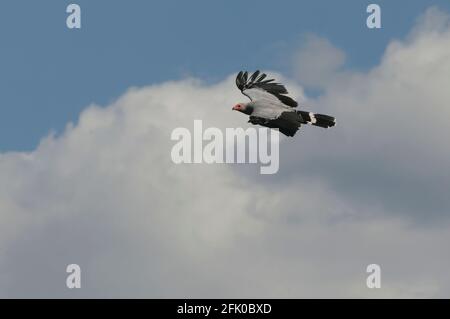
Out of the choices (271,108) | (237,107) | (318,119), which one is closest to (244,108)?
(237,107)

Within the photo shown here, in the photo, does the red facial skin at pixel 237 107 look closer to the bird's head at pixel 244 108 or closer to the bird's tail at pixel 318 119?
the bird's head at pixel 244 108

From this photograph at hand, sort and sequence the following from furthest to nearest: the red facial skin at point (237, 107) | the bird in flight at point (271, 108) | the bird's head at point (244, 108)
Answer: the red facial skin at point (237, 107), the bird's head at point (244, 108), the bird in flight at point (271, 108)

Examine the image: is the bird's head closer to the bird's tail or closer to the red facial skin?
the red facial skin

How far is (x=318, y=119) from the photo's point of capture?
2527 inches

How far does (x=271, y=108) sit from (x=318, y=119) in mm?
3539

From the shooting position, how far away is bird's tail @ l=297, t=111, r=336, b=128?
6342 centimetres

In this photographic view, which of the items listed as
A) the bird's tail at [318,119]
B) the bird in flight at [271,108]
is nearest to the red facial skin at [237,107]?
the bird in flight at [271,108]

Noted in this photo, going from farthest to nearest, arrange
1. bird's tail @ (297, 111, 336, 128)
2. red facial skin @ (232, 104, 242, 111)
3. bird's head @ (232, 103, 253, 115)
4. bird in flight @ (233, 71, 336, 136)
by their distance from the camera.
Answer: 1. red facial skin @ (232, 104, 242, 111)
2. bird's head @ (232, 103, 253, 115)
3. bird's tail @ (297, 111, 336, 128)
4. bird in flight @ (233, 71, 336, 136)

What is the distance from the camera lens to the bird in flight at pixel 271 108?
202 feet

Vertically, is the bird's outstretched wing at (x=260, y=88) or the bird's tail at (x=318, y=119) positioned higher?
the bird's outstretched wing at (x=260, y=88)

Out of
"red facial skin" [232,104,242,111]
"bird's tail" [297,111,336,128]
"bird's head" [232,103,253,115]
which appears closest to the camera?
"bird's tail" [297,111,336,128]

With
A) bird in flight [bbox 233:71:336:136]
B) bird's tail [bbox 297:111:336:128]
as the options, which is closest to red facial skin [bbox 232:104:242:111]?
bird in flight [bbox 233:71:336:136]

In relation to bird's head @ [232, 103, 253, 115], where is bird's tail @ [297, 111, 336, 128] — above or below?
below
